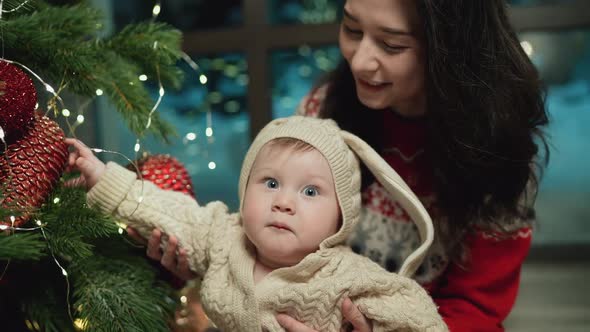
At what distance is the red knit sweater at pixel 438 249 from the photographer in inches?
44.8

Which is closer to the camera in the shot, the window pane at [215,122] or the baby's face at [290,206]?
the baby's face at [290,206]

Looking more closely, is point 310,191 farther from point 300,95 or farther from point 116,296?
point 300,95

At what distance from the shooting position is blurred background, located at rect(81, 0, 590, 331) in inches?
71.0

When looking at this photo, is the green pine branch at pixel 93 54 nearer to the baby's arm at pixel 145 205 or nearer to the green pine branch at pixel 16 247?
the baby's arm at pixel 145 205

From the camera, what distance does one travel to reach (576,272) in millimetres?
1927

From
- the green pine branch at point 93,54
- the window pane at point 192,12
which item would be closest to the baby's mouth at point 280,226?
the green pine branch at point 93,54

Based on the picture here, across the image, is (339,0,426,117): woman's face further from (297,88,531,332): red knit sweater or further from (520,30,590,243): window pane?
(520,30,590,243): window pane

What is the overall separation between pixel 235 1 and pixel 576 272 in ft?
5.42

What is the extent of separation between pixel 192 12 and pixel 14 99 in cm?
191

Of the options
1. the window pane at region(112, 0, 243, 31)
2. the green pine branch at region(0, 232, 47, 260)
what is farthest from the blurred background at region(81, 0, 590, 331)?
the green pine branch at region(0, 232, 47, 260)

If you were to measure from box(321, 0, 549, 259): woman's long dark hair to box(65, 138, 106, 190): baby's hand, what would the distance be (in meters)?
0.55

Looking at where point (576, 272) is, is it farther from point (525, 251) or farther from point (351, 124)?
point (351, 124)

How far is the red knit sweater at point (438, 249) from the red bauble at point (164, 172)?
1.26ft

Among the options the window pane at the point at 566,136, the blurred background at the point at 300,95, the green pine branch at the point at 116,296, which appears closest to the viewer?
the green pine branch at the point at 116,296
